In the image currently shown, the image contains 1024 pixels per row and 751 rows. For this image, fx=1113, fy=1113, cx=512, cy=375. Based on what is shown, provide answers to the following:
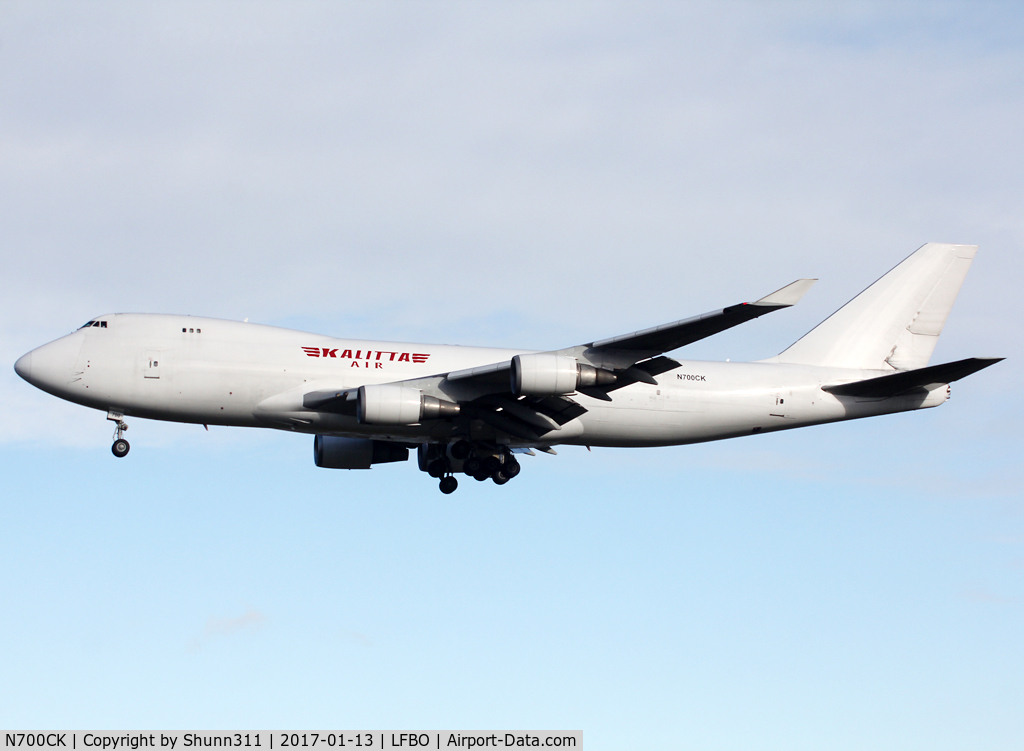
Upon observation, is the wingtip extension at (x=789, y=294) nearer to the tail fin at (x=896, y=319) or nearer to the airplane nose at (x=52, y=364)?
the tail fin at (x=896, y=319)

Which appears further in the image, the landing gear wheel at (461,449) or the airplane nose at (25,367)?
the landing gear wheel at (461,449)

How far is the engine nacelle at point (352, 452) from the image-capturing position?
37.6m

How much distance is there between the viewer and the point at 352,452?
37.7 metres

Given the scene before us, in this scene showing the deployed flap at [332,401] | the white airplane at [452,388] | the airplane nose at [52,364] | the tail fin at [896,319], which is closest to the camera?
the white airplane at [452,388]

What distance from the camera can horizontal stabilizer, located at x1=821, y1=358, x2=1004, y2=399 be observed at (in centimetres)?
3381

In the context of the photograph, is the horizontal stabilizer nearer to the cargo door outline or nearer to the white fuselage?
the white fuselage

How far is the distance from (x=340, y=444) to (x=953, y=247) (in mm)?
23048

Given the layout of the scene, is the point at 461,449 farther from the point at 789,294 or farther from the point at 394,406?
the point at 789,294

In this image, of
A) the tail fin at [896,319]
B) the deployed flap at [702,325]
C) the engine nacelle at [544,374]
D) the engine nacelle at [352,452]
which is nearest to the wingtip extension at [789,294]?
the deployed flap at [702,325]

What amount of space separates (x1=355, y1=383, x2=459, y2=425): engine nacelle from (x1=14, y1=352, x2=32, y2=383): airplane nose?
Answer: 1008 centimetres

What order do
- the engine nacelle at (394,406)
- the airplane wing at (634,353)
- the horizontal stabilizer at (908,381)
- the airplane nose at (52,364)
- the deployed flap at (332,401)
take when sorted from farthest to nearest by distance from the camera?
the horizontal stabilizer at (908,381) → the airplane nose at (52,364) → the deployed flap at (332,401) → the engine nacelle at (394,406) → the airplane wing at (634,353)

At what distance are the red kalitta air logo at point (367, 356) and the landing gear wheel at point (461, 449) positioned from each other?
2938mm

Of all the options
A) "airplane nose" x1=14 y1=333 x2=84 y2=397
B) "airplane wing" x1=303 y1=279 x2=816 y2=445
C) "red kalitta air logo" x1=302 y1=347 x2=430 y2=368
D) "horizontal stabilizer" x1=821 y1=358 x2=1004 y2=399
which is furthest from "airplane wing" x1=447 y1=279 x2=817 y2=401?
"airplane nose" x1=14 y1=333 x2=84 y2=397

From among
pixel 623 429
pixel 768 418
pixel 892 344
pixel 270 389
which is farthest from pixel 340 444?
pixel 892 344
